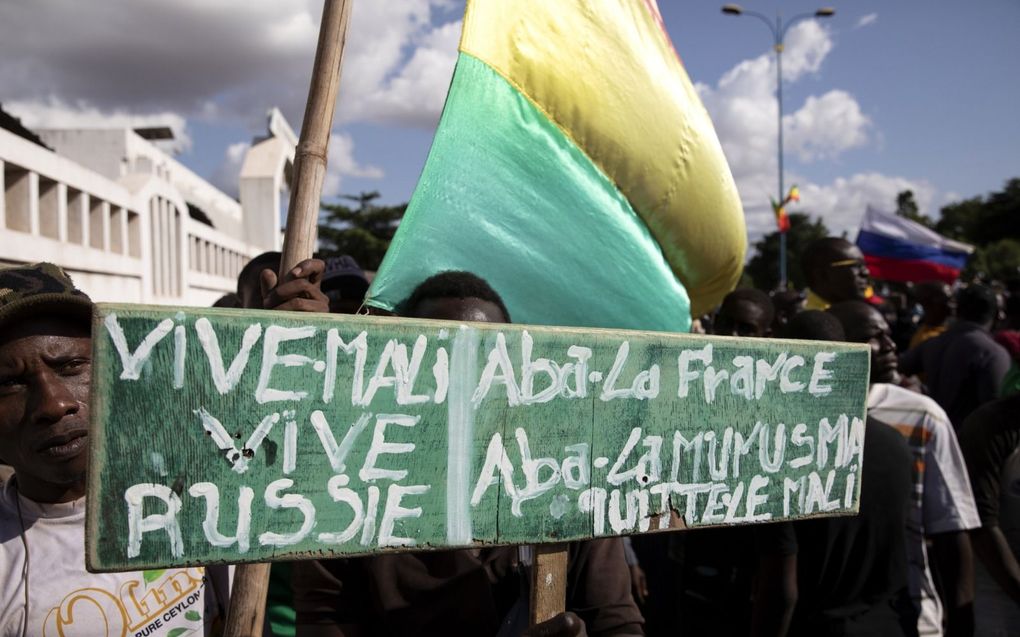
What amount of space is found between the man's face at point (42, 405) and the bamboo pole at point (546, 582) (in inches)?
34.3

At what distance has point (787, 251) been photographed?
210 feet

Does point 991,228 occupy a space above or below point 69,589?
above

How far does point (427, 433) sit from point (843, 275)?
11.7 feet

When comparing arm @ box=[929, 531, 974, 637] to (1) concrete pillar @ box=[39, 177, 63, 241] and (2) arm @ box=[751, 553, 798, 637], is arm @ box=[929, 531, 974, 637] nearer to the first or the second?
(2) arm @ box=[751, 553, 798, 637]

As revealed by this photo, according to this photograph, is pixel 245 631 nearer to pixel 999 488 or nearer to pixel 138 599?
pixel 138 599

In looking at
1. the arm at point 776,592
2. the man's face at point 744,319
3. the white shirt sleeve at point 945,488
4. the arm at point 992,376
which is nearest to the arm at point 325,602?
the arm at point 776,592

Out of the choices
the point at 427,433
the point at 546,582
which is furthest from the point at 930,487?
the point at 427,433

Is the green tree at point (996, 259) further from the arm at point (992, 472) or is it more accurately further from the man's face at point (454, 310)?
the man's face at point (454, 310)

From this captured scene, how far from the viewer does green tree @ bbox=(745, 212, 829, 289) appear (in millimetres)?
62000

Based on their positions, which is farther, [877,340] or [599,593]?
[877,340]

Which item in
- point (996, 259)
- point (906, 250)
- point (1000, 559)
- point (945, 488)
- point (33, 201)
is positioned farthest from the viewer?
point (996, 259)

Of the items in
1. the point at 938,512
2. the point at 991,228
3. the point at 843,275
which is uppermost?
the point at 991,228

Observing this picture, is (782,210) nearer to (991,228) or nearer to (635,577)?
(635,577)

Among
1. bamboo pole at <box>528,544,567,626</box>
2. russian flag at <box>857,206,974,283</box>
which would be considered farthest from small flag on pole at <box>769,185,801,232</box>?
bamboo pole at <box>528,544,567,626</box>
